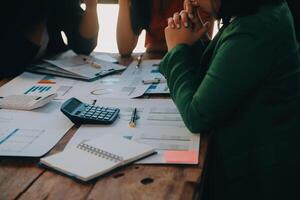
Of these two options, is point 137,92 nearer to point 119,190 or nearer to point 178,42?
point 178,42

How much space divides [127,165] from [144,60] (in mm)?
870

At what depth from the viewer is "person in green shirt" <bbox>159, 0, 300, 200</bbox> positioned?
3.07 ft

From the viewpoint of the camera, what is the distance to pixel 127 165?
0.84 metres

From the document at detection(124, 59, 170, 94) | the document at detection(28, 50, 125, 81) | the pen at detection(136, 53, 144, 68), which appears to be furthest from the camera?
the pen at detection(136, 53, 144, 68)

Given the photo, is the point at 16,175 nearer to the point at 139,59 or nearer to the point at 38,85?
the point at 38,85

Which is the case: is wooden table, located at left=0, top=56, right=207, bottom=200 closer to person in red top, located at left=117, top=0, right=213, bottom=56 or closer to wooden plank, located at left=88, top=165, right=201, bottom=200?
wooden plank, located at left=88, top=165, right=201, bottom=200

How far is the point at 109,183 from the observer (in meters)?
0.77

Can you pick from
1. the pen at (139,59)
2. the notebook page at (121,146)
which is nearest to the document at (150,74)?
the pen at (139,59)

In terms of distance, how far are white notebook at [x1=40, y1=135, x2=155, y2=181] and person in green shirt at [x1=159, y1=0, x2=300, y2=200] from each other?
0.54ft

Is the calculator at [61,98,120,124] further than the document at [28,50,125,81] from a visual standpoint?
No

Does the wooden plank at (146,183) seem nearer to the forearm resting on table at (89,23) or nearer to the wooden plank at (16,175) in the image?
the wooden plank at (16,175)

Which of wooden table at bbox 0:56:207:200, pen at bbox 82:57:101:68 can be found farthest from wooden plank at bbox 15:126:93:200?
pen at bbox 82:57:101:68

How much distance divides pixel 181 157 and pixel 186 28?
46 cm

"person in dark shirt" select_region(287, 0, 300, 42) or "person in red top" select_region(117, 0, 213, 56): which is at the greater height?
"person in dark shirt" select_region(287, 0, 300, 42)
